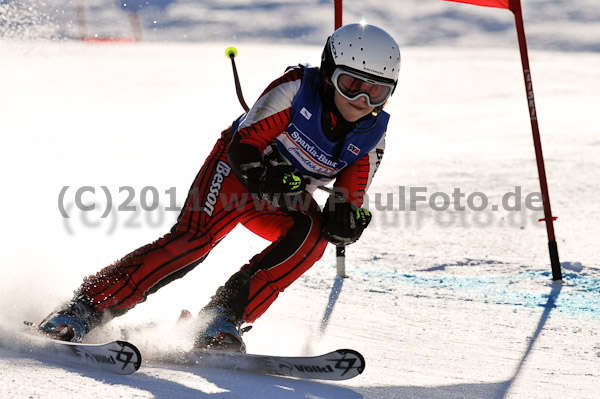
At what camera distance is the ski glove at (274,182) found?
3.09 metres

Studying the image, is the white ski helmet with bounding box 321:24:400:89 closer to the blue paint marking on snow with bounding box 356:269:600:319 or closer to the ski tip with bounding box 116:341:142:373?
the ski tip with bounding box 116:341:142:373

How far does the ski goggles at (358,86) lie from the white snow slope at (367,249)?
1183 millimetres

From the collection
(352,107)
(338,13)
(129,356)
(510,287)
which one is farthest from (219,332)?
(338,13)

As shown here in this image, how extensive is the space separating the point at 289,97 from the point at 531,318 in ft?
6.39

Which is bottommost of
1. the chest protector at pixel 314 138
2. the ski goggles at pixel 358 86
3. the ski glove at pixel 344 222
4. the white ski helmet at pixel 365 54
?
the ski glove at pixel 344 222

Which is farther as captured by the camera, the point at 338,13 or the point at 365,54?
the point at 338,13

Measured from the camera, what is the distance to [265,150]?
347 centimetres

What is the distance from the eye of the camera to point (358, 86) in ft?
10.5

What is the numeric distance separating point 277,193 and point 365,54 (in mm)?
718

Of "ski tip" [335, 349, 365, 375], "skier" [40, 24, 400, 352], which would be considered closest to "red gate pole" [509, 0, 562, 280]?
"skier" [40, 24, 400, 352]

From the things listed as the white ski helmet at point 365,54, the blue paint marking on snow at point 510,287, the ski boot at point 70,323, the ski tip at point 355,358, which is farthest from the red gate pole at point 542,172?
the ski boot at point 70,323

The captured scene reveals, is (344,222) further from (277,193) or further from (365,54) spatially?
(365,54)

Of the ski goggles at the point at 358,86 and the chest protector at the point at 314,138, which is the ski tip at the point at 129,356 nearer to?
the chest protector at the point at 314,138

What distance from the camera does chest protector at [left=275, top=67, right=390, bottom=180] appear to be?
332 centimetres
